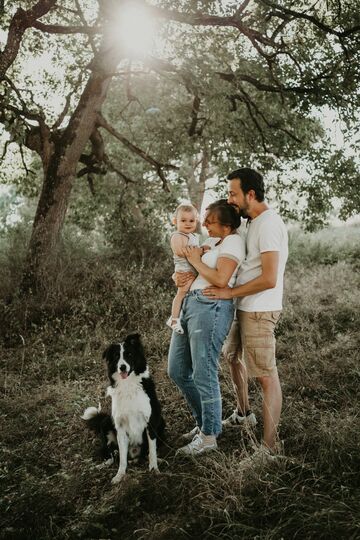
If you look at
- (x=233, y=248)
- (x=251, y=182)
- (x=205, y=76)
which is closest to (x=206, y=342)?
(x=233, y=248)

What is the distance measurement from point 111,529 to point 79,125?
8730mm

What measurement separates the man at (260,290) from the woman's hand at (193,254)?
0.88 feet

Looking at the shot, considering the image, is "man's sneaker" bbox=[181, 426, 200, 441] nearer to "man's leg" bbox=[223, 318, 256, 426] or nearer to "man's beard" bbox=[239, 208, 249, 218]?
"man's leg" bbox=[223, 318, 256, 426]

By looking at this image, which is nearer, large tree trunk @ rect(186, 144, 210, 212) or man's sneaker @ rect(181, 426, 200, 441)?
man's sneaker @ rect(181, 426, 200, 441)

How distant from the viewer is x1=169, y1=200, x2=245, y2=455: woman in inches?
155

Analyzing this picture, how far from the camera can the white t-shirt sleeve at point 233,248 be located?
3.90 meters

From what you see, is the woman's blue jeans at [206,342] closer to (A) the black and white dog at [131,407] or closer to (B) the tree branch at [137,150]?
(A) the black and white dog at [131,407]

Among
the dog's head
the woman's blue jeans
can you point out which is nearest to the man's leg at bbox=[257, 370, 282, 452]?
the woman's blue jeans

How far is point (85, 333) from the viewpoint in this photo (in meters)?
8.21

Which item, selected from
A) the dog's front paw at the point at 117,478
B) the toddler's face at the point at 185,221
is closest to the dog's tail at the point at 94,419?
the dog's front paw at the point at 117,478

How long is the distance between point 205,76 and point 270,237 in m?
6.15

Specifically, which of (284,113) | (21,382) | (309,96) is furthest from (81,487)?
(284,113)

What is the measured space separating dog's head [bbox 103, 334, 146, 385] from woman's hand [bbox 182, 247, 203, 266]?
95 cm

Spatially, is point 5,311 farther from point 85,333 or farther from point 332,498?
point 332,498
